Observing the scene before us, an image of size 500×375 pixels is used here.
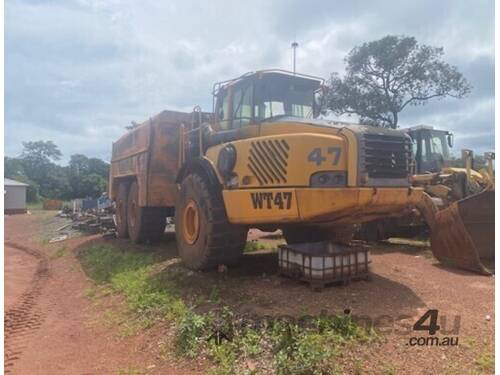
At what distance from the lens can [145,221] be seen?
851cm

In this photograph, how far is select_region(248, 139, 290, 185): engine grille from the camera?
4.57 m

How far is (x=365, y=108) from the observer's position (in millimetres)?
23125

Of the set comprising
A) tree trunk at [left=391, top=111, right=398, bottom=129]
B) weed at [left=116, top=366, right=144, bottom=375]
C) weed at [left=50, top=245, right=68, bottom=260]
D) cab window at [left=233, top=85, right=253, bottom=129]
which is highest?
tree trunk at [left=391, top=111, right=398, bottom=129]

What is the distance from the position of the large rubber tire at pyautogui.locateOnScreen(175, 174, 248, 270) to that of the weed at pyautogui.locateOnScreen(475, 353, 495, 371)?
9.28 feet

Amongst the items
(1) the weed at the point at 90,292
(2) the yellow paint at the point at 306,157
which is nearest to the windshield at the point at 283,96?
(2) the yellow paint at the point at 306,157

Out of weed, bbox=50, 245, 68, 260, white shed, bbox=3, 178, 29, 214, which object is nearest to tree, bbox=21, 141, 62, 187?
white shed, bbox=3, 178, 29, 214

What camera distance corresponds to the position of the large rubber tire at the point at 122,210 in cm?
968

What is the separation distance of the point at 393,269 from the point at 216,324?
3.05m

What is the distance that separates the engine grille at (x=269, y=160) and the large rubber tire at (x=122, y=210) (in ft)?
18.0

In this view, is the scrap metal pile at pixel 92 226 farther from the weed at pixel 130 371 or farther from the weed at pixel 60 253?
the weed at pixel 130 371

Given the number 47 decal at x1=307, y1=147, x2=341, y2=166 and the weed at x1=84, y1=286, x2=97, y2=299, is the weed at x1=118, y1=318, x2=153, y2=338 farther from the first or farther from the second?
the number 47 decal at x1=307, y1=147, x2=341, y2=166

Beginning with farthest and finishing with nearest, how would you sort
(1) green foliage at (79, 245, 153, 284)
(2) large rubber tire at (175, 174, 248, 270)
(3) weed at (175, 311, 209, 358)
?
(1) green foliage at (79, 245, 153, 284), (2) large rubber tire at (175, 174, 248, 270), (3) weed at (175, 311, 209, 358)

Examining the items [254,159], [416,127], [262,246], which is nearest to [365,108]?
[416,127]

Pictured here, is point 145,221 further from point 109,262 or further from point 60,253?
point 60,253
